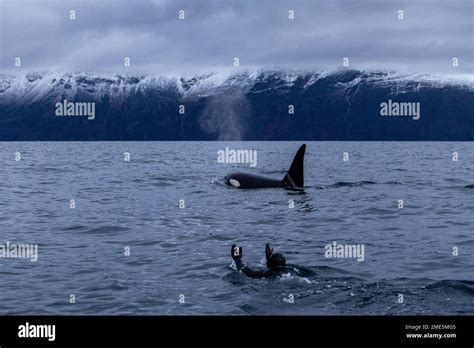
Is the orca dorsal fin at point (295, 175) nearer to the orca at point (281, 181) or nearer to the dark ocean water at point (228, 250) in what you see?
the orca at point (281, 181)

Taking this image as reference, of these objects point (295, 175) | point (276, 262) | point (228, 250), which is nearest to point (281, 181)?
point (295, 175)

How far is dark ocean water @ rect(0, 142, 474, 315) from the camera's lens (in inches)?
541

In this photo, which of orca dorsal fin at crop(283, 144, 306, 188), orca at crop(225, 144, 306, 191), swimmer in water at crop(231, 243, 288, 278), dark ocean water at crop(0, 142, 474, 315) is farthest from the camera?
orca at crop(225, 144, 306, 191)

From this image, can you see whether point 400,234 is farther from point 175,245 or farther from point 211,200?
point 211,200

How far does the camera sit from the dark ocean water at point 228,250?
13.7 meters

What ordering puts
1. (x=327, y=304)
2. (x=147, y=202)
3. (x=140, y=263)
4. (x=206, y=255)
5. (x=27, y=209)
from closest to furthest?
1. (x=327, y=304)
2. (x=140, y=263)
3. (x=206, y=255)
4. (x=27, y=209)
5. (x=147, y=202)

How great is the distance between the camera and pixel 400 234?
23.5 metres

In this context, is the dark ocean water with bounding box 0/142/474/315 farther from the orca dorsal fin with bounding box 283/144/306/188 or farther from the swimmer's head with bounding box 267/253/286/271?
the orca dorsal fin with bounding box 283/144/306/188

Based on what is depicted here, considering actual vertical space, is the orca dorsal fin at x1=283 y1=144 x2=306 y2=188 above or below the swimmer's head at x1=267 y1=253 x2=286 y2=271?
above

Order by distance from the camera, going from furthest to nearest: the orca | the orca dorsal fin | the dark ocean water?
1. the orca
2. the orca dorsal fin
3. the dark ocean water

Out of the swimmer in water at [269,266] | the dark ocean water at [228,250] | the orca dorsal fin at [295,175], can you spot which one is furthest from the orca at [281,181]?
the swimmer in water at [269,266]

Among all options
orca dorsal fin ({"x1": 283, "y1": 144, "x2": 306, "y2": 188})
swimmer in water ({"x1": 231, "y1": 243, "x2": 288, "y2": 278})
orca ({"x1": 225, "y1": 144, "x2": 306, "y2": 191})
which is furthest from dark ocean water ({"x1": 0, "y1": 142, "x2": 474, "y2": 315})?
orca dorsal fin ({"x1": 283, "y1": 144, "x2": 306, "y2": 188})
